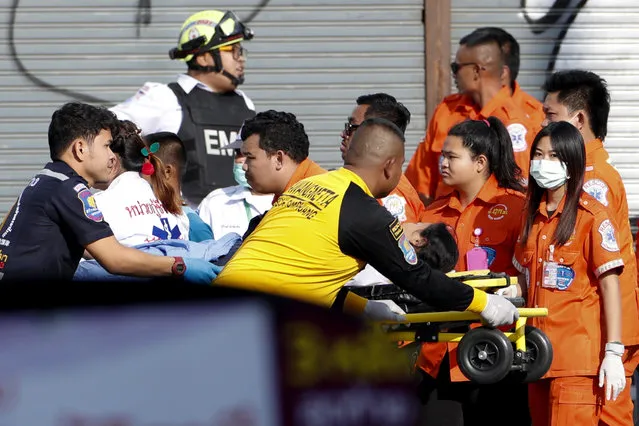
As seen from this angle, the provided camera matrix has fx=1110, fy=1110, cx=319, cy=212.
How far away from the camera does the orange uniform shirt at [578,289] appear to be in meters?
4.40

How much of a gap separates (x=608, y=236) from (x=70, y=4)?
4.66 meters

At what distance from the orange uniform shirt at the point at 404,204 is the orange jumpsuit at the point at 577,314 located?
2.46ft

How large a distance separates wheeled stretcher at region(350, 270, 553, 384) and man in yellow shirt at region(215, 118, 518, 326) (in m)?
0.17

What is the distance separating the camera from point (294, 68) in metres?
7.80

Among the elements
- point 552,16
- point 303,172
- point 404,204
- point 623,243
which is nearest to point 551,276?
point 623,243

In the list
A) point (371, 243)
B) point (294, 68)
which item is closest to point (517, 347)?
point (371, 243)

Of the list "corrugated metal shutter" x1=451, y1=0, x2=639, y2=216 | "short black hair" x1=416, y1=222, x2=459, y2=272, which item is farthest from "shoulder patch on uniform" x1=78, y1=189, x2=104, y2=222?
"corrugated metal shutter" x1=451, y1=0, x2=639, y2=216

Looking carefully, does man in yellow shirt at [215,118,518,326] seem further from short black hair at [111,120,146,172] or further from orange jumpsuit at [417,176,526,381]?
short black hair at [111,120,146,172]

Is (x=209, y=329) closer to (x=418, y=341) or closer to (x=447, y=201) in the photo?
(x=418, y=341)

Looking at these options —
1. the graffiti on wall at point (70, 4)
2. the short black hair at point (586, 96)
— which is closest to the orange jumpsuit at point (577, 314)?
the short black hair at point (586, 96)

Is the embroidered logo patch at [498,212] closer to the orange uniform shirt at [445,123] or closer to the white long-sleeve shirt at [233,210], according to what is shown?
the orange uniform shirt at [445,123]

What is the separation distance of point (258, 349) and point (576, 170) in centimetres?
353

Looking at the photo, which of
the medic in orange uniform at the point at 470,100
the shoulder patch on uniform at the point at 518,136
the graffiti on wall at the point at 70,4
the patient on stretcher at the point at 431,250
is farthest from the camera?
the graffiti on wall at the point at 70,4

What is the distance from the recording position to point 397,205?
512cm
